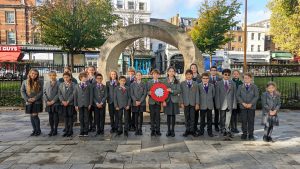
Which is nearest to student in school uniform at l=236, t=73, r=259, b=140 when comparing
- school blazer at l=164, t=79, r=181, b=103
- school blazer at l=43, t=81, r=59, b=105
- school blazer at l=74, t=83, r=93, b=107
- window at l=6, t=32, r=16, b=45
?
school blazer at l=164, t=79, r=181, b=103

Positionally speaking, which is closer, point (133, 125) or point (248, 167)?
point (248, 167)

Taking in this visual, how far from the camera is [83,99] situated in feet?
25.2

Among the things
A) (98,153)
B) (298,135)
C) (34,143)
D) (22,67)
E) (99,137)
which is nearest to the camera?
(98,153)

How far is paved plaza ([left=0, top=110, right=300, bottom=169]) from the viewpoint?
5488 millimetres

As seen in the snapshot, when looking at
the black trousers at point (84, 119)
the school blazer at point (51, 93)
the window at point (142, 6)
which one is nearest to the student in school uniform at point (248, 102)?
the black trousers at point (84, 119)

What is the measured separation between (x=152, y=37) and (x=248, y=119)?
454 centimetres

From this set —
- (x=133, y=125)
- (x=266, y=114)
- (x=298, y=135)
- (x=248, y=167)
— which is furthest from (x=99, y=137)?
(x=298, y=135)

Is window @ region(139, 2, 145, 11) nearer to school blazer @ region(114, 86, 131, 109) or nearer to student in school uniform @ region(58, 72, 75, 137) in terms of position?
student in school uniform @ region(58, 72, 75, 137)

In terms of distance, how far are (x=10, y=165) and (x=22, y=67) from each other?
11405mm

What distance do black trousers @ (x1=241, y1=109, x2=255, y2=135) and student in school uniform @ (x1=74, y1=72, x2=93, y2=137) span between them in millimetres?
4119

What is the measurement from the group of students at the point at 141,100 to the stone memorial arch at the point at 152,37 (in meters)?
2.07

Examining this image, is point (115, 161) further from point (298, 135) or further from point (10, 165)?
point (298, 135)

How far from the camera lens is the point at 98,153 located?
244 inches

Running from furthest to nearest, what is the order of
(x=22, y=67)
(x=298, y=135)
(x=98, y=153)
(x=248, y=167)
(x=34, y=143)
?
1. (x=22, y=67)
2. (x=298, y=135)
3. (x=34, y=143)
4. (x=98, y=153)
5. (x=248, y=167)
